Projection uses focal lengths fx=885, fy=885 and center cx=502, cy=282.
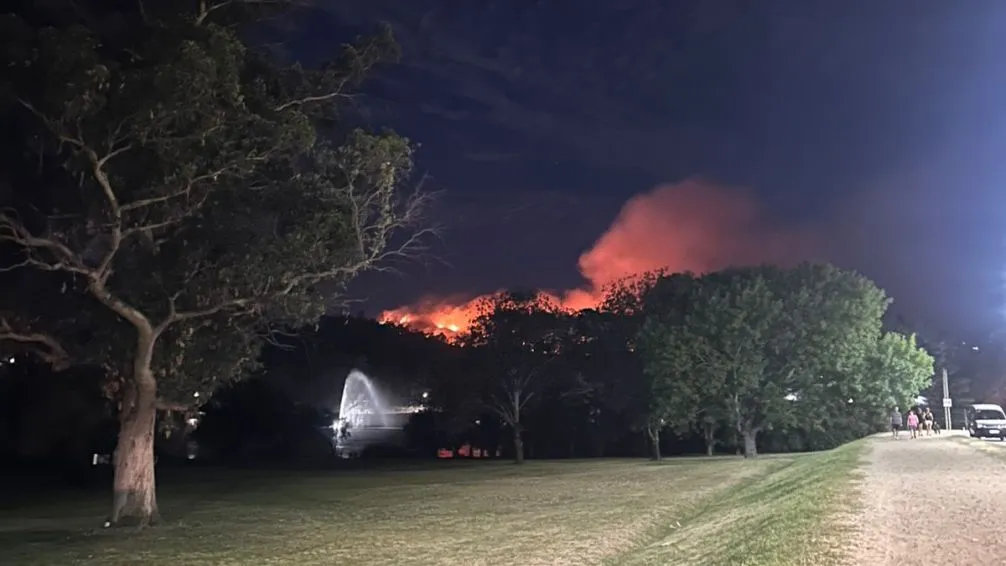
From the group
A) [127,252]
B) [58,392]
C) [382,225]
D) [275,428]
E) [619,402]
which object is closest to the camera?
[127,252]

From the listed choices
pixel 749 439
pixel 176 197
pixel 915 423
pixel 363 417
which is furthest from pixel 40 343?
pixel 363 417

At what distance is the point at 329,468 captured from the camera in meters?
54.2

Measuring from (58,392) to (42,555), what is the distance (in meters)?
22.4

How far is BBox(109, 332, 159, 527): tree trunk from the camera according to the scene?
68.7 feet

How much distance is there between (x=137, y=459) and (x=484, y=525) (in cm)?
852

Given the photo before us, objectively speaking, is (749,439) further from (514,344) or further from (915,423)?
(514,344)

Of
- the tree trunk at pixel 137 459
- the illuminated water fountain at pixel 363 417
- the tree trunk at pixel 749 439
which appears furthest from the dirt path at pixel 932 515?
the illuminated water fountain at pixel 363 417

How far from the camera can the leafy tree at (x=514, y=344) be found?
58312 millimetres

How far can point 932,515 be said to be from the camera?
12398mm

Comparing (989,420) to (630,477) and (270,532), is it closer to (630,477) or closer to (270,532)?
(630,477)

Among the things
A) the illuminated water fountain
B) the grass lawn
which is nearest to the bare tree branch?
the grass lawn

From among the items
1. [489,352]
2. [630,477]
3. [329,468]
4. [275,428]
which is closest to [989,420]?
[630,477]

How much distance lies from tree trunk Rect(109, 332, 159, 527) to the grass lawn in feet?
2.10

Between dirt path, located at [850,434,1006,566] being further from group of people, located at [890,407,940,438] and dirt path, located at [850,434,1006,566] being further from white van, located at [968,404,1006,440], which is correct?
group of people, located at [890,407,940,438]
